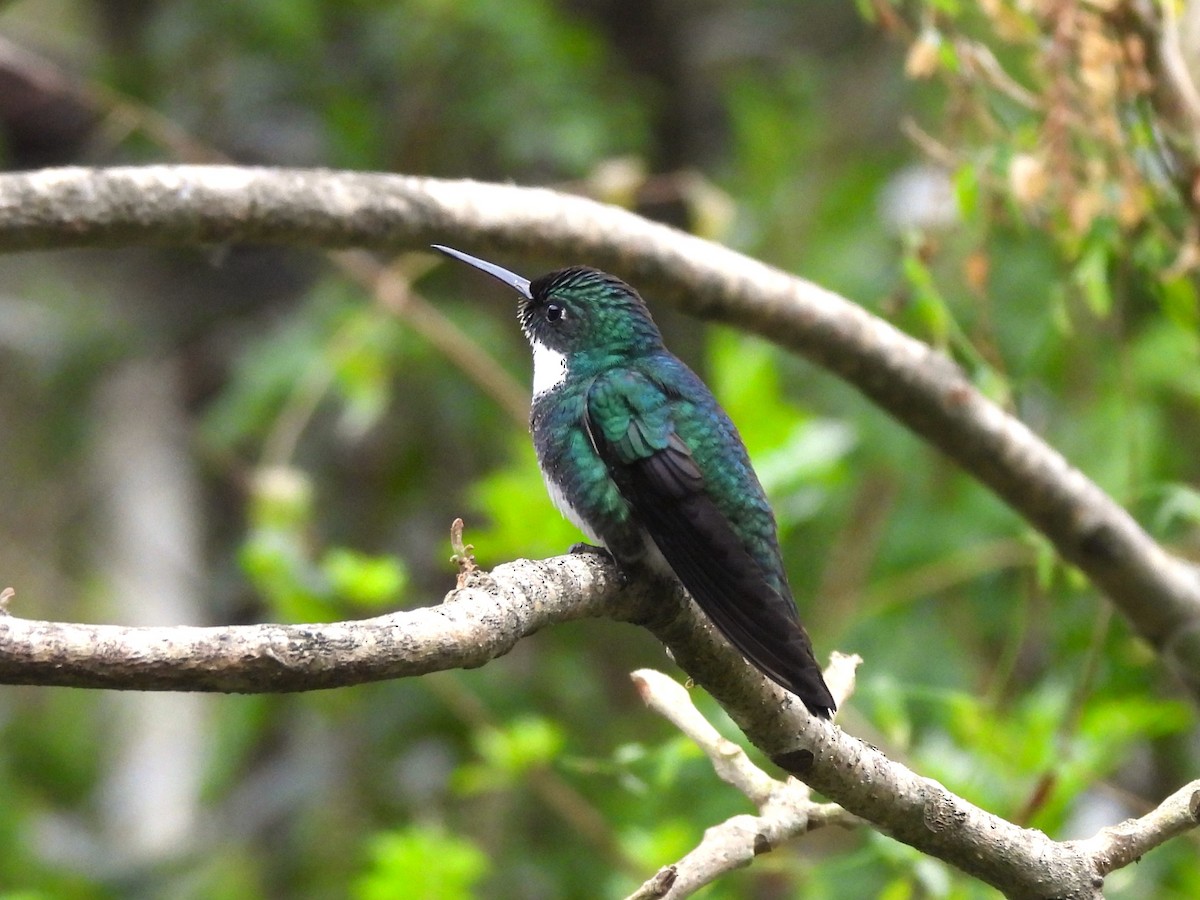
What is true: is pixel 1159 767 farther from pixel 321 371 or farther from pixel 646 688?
pixel 646 688

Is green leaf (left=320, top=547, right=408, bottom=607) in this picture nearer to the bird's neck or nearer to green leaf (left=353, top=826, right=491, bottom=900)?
green leaf (left=353, top=826, right=491, bottom=900)

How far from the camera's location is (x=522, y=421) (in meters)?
5.14

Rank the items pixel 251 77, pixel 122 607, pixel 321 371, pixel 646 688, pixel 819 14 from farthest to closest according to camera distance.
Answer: pixel 819 14 < pixel 122 607 < pixel 251 77 < pixel 321 371 < pixel 646 688

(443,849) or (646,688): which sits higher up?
(443,849)

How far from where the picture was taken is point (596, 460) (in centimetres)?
312

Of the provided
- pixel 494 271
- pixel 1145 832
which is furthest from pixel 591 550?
pixel 494 271

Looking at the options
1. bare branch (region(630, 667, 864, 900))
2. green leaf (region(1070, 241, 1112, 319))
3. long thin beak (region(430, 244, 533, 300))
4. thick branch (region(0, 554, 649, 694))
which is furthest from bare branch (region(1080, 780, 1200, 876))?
long thin beak (region(430, 244, 533, 300))

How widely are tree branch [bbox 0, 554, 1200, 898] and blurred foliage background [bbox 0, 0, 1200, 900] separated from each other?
1036mm

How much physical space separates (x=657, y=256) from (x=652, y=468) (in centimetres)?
89

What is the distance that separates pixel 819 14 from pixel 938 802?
24.8 feet

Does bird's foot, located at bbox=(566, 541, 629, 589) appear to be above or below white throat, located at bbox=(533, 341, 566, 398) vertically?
below

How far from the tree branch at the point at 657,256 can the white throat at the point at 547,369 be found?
25 centimetres

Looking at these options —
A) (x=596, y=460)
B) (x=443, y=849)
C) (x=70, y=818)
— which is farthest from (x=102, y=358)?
(x=596, y=460)

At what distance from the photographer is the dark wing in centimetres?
249
